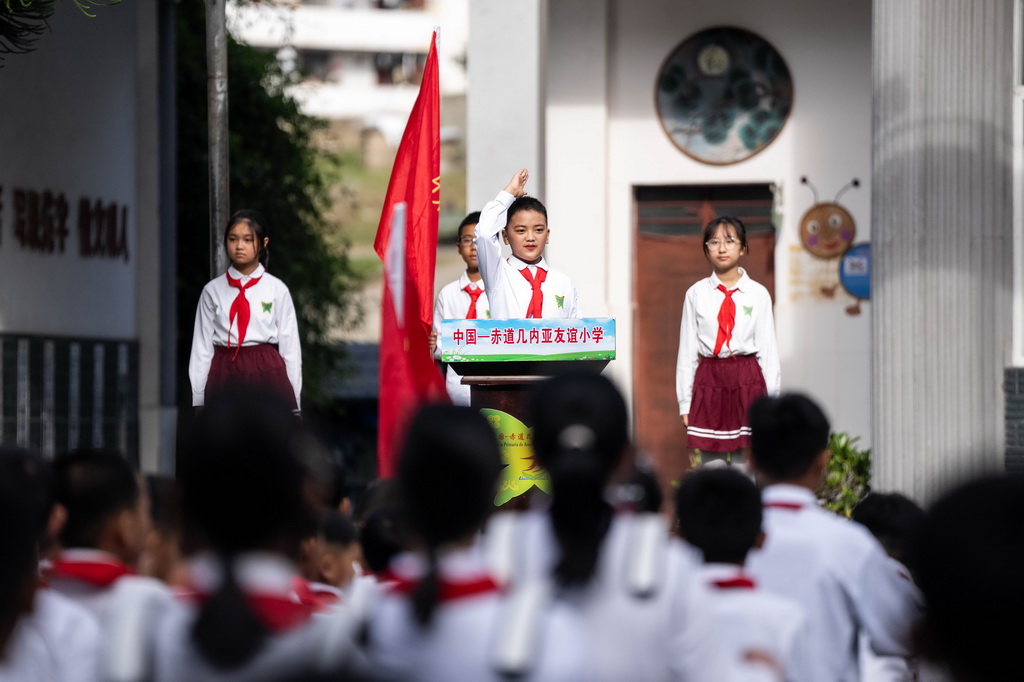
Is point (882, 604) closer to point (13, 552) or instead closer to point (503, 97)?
point (13, 552)

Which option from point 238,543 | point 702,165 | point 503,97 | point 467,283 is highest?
point 503,97

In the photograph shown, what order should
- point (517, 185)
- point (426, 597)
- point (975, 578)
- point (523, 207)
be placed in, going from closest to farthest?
point (975, 578) < point (426, 597) < point (517, 185) < point (523, 207)

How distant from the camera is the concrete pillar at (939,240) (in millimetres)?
8172

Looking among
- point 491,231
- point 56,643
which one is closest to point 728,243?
point 491,231

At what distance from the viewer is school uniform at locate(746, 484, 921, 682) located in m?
3.66

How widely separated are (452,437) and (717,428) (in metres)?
5.58

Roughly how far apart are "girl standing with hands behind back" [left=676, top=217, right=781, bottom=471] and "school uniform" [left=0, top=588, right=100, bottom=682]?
5313mm

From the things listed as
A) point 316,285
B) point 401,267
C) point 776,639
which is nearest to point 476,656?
point 776,639

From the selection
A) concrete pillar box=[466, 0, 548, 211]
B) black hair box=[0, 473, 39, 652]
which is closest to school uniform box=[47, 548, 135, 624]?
black hair box=[0, 473, 39, 652]

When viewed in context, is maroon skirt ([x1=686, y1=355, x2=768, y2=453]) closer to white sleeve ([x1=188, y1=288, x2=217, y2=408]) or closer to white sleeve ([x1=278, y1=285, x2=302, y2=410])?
white sleeve ([x1=278, y1=285, x2=302, y2=410])

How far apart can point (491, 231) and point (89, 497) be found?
13.3 feet

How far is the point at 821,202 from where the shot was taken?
11672mm

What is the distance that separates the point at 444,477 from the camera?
2617mm

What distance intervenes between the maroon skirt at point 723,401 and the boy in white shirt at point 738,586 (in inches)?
170
